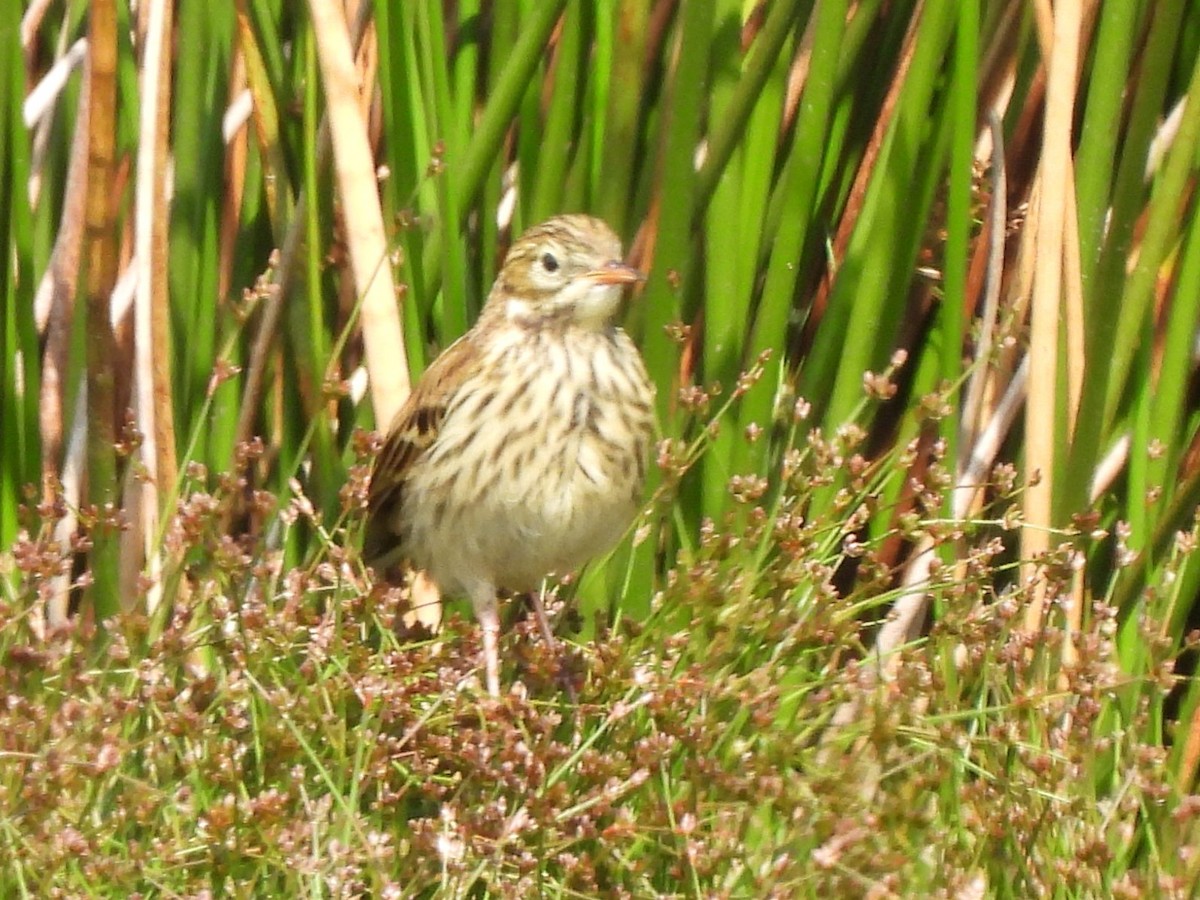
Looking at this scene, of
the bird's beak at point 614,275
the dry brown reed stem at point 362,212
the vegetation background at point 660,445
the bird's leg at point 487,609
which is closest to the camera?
the vegetation background at point 660,445

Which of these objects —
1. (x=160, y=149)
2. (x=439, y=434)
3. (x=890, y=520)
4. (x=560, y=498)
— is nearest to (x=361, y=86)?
(x=160, y=149)

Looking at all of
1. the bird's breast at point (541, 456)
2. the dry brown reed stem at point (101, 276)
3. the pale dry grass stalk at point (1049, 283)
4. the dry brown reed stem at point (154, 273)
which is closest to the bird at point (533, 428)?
the bird's breast at point (541, 456)

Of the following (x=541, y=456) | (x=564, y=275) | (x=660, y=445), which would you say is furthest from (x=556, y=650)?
(x=564, y=275)

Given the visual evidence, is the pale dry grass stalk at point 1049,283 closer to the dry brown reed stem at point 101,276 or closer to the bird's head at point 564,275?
the bird's head at point 564,275

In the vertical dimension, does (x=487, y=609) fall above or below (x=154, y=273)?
below

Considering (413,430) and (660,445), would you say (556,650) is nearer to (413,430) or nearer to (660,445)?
(660,445)

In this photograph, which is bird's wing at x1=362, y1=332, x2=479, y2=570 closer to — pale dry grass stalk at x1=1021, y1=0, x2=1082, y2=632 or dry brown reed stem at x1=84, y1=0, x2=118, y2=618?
dry brown reed stem at x1=84, y1=0, x2=118, y2=618

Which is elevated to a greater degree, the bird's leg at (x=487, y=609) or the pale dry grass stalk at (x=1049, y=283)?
the pale dry grass stalk at (x=1049, y=283)
